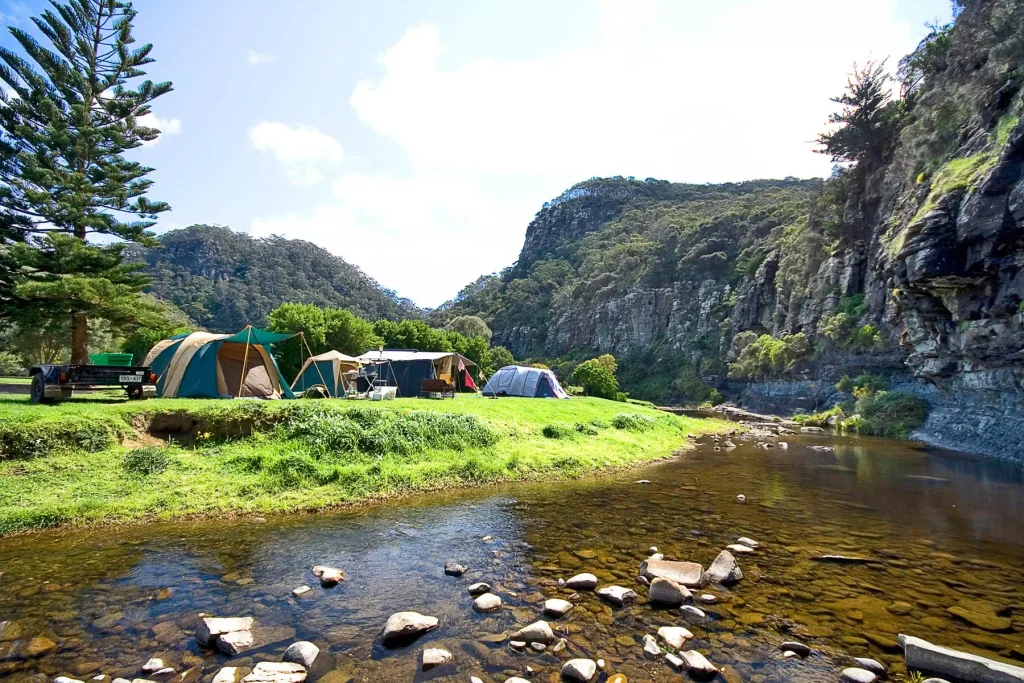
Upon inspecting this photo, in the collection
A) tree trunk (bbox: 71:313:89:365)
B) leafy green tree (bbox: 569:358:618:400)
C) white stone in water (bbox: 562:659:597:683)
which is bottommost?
leafy green tree (bbox: 569:358:618:400)

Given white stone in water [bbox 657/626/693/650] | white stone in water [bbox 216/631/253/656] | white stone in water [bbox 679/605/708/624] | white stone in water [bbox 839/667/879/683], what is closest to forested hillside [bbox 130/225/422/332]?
white stone in water [bbox 216/631/253/656]

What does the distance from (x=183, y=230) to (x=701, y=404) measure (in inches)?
5705

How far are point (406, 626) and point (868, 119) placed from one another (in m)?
66.9

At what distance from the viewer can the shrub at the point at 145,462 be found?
39.4 feet

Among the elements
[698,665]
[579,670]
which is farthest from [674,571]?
[579,670]

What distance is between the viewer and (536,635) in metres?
5.85

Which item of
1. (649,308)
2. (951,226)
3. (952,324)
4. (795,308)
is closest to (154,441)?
(951,226)

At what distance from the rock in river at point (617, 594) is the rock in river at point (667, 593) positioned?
272 millimetres

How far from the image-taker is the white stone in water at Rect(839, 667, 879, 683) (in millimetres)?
5027

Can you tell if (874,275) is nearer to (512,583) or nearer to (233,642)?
(512,583)

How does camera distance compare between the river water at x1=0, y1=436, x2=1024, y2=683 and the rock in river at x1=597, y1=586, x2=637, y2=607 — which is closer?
the river water at x1=0, y1=436, x2=1024, y2=683

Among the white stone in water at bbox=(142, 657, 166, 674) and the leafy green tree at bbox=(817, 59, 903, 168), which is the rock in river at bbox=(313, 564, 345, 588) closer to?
the white stone in water at bbox=(142, 657, 166, 674)

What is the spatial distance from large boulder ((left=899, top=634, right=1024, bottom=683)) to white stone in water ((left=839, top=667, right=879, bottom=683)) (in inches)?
23.0

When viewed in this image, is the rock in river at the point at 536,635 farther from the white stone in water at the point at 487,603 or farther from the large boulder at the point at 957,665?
the large boulder at the point at 957,665
